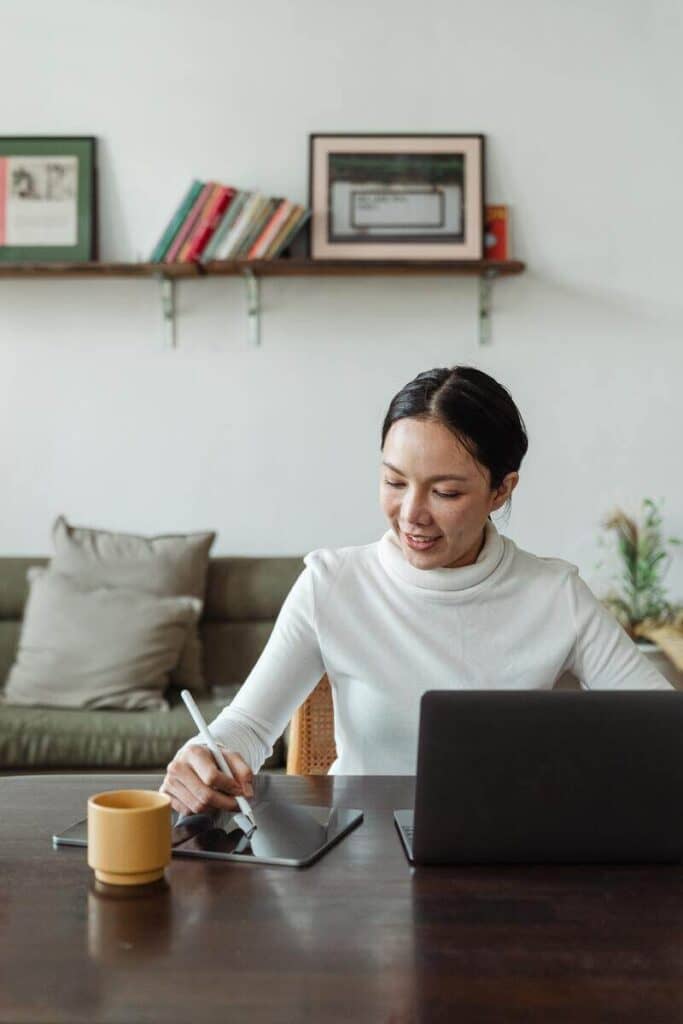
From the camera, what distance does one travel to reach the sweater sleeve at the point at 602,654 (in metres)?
1.51

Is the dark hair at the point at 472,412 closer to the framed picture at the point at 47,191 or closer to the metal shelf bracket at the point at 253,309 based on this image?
the metal shelf bracket at the point at 253,309

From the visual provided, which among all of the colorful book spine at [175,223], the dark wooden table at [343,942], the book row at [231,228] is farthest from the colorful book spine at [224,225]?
the dark wooden table at [343,942]

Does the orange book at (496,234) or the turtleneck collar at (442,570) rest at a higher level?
the orange book at (496,234)

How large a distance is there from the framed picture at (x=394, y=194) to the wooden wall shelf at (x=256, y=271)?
0.07m

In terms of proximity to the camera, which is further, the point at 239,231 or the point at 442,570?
the point at 239,231

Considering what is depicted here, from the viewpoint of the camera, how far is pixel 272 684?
1.53 m

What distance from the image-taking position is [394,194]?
11.5 feet

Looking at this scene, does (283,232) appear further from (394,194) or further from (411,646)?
(411,646)

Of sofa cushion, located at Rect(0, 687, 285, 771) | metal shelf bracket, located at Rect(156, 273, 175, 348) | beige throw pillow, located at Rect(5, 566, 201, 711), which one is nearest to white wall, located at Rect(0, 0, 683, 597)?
metal shelf bracket, located at Rect(156, 273, 175, 348)

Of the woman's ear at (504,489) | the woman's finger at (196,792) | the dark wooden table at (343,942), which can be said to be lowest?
the dark wooden table at (343,942)

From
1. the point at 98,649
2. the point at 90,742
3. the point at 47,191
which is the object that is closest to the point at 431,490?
the point at 90,742

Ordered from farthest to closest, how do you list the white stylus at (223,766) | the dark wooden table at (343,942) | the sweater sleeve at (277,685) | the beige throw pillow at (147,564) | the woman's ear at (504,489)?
the beige throw pillow at (147,564) → the woman's ear at (504,489) → the sweater sleeve at (277,685) → the white stylus at (223,766) → the dark wooden table at (343,942)

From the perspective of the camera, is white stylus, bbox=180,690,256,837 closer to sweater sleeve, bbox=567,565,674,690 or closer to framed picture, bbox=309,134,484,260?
sweater sleeve, bbox=567,565,674,690

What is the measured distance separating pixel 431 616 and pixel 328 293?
2.21 meters
